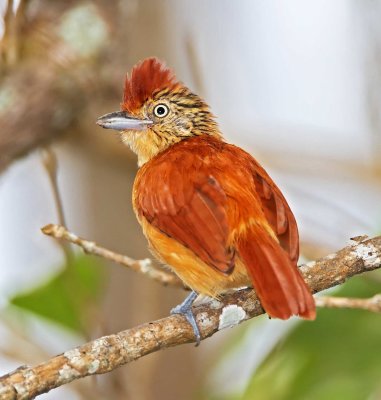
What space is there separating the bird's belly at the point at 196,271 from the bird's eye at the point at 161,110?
74cm

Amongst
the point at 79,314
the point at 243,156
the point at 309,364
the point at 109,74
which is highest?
the point at 109,74

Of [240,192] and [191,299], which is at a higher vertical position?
[240,192]

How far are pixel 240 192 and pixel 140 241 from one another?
5.48ft

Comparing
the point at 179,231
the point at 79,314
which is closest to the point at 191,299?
the point at 179,231

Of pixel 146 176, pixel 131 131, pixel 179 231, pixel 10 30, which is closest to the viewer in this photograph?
pixel 179 231

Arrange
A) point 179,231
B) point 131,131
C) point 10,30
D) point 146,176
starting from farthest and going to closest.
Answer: point 10,30
point 131,131
point 146,176
point 179,231

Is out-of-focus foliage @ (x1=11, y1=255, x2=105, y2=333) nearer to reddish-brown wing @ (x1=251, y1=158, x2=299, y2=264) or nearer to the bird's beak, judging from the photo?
the bird's beak

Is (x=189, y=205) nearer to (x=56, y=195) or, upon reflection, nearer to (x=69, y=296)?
(x=56, y=195)

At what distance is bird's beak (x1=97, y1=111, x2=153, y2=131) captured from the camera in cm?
348

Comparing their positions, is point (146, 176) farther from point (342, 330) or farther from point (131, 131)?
point (342, 330)

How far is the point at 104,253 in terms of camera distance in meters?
2.99

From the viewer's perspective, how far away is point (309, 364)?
323 cm

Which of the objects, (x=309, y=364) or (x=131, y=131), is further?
(x=131, y=131)

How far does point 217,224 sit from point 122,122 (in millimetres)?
903
